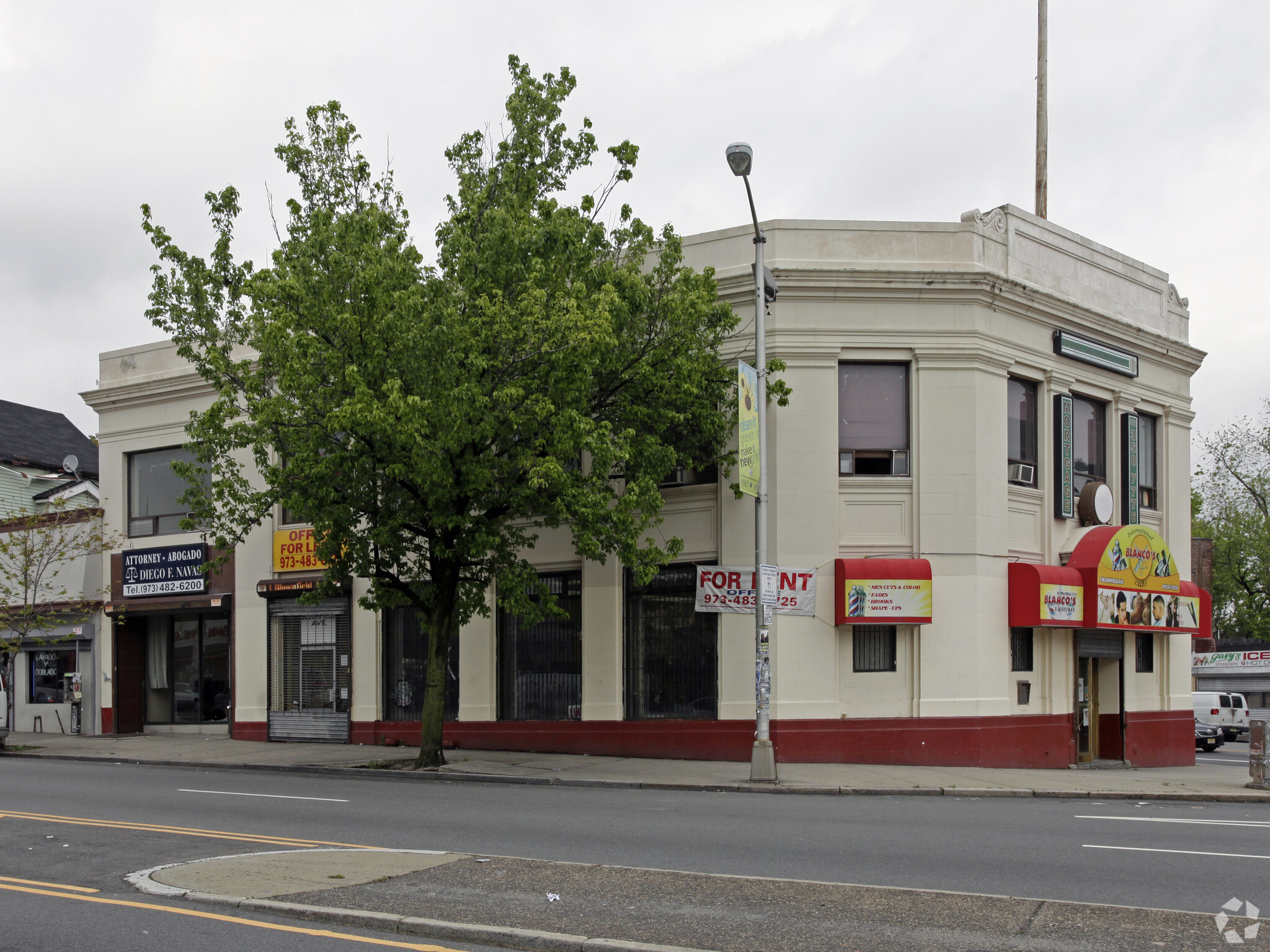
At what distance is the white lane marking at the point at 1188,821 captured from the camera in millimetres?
13523

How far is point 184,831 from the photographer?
41.8 ft

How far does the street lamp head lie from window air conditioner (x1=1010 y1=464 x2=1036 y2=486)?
831 centimetres

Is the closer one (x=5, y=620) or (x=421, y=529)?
(x=421, y=529)

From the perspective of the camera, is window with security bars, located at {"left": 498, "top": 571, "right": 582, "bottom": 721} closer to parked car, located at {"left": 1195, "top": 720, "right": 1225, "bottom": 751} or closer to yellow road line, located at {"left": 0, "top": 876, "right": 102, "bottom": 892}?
yellow road line, located at {"left": 0, "top": 876, "right": 102, "bottom": 892}

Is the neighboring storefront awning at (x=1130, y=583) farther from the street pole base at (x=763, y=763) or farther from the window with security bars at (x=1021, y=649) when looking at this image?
the street pole base at (x=763, y=763)

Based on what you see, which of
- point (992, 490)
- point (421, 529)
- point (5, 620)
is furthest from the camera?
point (5, 620)

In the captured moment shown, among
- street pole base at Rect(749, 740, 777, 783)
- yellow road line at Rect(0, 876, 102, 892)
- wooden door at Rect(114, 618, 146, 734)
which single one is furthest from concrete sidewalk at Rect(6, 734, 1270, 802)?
yellow road line at Rect(0, 876, 102, 892)

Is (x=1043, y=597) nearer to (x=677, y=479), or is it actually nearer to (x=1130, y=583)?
(x=1130, y=583)

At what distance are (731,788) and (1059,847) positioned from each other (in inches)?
258

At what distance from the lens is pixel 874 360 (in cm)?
2142

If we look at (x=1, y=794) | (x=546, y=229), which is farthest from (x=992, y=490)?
(x=1, y=794)

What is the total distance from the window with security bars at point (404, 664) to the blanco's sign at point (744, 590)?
6691 mm

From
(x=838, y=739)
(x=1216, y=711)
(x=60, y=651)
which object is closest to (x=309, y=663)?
(x=60, y=651)

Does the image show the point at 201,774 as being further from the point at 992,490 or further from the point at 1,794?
the point at 992,490
